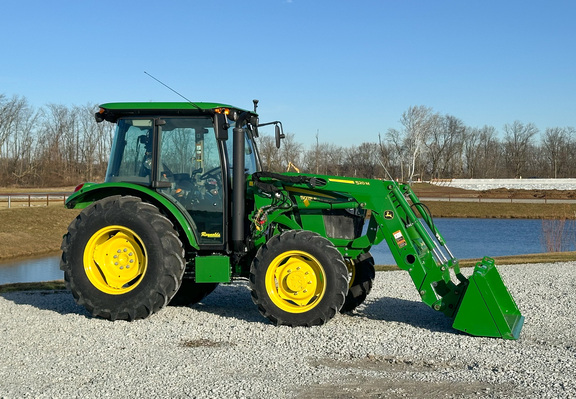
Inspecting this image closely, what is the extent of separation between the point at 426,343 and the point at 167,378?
8.82ft

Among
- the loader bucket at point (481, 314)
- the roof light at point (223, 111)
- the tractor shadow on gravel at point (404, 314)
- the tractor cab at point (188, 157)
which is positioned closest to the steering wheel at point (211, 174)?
the tractor cab at point (188, 157)

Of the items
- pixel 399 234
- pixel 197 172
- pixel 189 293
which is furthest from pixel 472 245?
pixel 197 172

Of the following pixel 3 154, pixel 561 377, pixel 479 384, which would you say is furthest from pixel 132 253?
pixel 3 154

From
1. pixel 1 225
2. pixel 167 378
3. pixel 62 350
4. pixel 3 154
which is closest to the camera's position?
pixel 167 378

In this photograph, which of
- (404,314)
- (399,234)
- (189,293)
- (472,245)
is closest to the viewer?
(399,234)

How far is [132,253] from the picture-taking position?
7730mm

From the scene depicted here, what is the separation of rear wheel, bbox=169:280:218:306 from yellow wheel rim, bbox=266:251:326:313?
70.9 inches

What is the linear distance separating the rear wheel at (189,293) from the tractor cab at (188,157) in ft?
4.17

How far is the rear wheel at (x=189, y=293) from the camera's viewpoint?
873 centimetres

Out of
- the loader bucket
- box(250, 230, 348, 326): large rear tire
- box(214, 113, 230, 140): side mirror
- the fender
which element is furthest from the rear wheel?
the loader bucket

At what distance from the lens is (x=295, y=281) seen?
7.22 m

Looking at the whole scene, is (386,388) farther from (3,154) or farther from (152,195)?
(3,154)

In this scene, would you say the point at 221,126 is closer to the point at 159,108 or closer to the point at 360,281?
the point at 159,108

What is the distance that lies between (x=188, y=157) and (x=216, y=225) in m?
0.89
